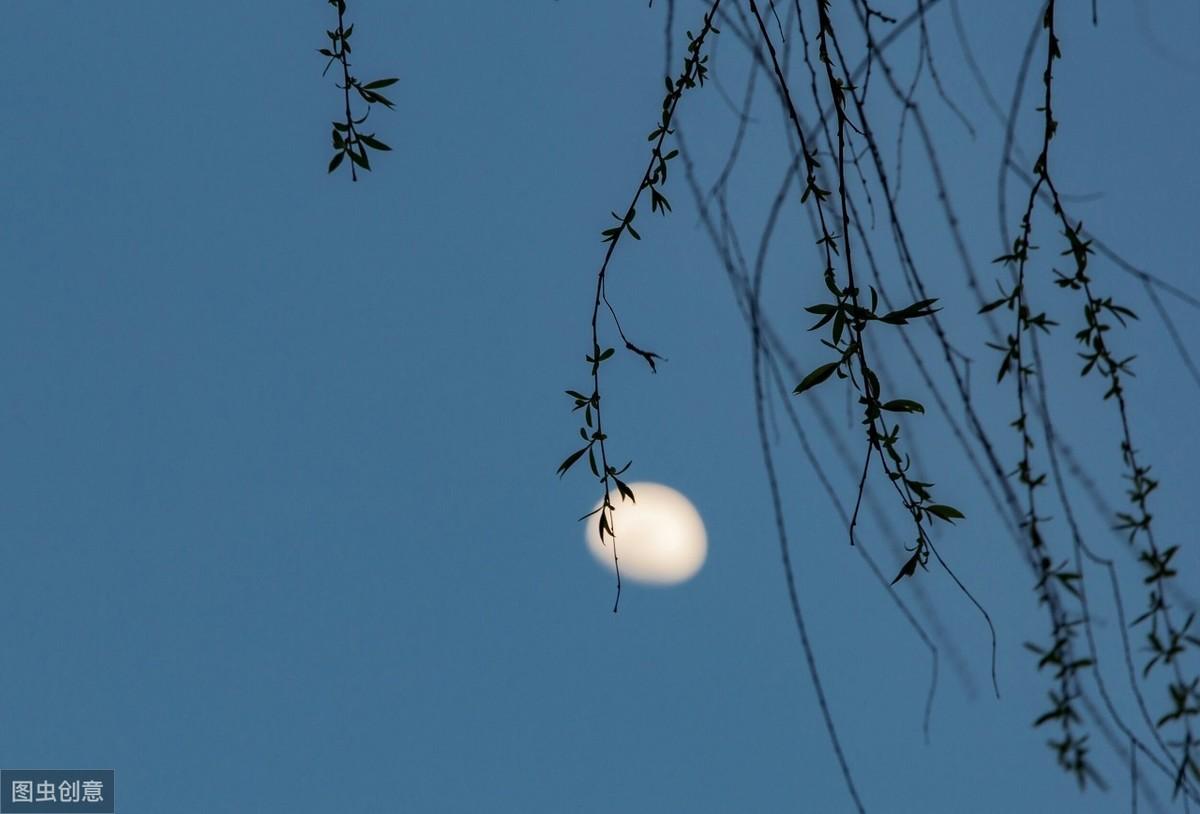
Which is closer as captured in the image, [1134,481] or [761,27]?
[761,27]

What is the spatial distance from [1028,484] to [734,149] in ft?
3.19

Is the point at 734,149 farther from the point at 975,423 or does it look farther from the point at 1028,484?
the point at 1028,484

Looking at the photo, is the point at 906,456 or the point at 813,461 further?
the point at 813,461

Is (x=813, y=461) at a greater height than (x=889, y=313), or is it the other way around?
(x=813, y=461)

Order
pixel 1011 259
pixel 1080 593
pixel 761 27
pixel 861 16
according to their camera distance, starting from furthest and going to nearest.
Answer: pixel 1080 593 → pixel 1011 259 → pixel 861 16 → pixel 761 27

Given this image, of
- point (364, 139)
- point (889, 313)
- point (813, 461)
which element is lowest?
point (889, 313)

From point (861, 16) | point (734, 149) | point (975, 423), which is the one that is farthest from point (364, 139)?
point (975, 423)

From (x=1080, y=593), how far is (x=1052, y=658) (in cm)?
23

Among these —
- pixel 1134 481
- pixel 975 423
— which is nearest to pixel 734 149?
pixel 975 423

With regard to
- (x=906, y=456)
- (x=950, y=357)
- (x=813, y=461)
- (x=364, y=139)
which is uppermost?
(x=364, y=139)

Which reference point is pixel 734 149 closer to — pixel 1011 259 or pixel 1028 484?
pixel 1011 259

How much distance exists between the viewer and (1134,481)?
2424 mm

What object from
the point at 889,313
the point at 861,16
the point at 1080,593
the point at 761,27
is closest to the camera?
the point at 889,313

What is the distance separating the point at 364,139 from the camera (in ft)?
6.56
